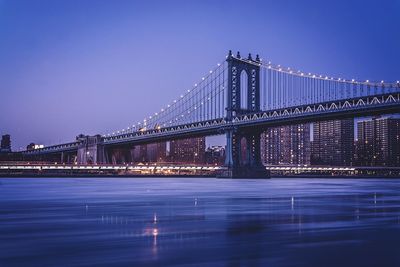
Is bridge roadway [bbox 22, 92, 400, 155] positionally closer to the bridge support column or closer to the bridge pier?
the bridge support column

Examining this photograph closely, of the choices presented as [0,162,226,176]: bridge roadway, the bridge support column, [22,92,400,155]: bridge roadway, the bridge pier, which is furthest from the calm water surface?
the bridge pier

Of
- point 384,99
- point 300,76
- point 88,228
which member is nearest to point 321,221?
point 88,228

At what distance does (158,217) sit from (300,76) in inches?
3033

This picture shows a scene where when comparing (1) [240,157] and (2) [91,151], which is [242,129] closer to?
(1) [240,157]

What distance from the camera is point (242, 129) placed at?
7962 centimetres

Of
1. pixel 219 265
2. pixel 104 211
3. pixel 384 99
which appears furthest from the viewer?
pixel 384 99

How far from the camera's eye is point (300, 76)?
92.4 meters

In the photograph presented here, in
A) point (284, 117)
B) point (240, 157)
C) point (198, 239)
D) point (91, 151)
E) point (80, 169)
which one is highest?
point (284, 117)

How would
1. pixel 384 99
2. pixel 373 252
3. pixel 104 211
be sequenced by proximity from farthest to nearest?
pixel 384 99 < pixel 104 211 < pixel 373 252

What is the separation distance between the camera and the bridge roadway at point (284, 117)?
61.8 meters

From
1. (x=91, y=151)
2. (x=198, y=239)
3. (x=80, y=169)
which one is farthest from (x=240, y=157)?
(x=198, y=239)

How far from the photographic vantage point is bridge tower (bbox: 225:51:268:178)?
261 feet

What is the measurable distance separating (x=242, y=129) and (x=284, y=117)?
33.2 ft

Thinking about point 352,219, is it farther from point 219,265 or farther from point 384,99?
point 384,99
